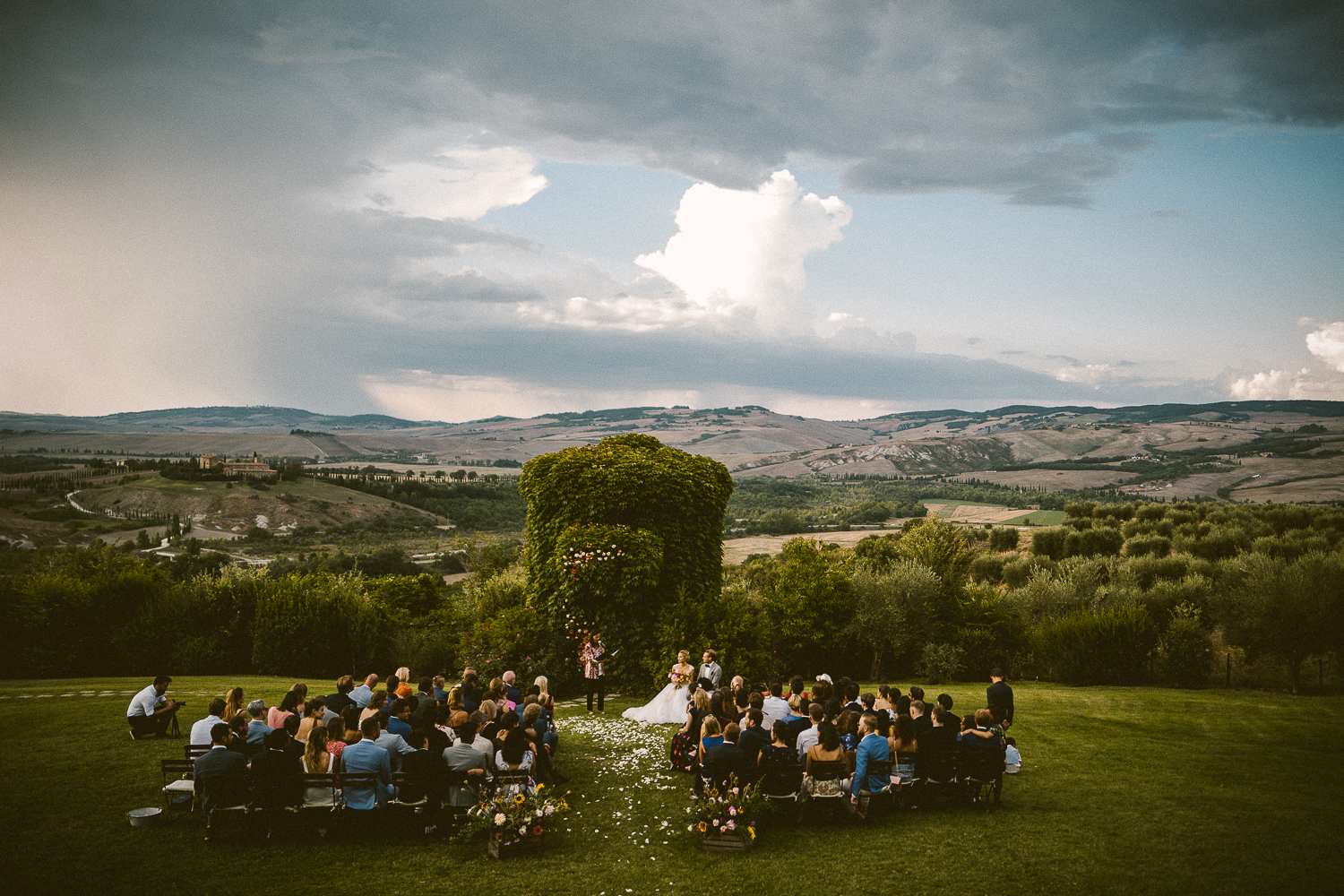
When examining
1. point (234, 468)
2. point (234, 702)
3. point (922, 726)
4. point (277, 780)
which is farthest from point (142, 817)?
point (234, 468)

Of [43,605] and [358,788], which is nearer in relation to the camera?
[358,788]

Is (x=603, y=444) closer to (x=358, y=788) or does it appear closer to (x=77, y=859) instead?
(x=358, y=788)

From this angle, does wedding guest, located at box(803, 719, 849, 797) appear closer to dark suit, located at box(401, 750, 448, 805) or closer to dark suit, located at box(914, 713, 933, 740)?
dark suit, located at box(914, 713, 933, 740)

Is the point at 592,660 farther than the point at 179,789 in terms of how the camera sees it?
Yes

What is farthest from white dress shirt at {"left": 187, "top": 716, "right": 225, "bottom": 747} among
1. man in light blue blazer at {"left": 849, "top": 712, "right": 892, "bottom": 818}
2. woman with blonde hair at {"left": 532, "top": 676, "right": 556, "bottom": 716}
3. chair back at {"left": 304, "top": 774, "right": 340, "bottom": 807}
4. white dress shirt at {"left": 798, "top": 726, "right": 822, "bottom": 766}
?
man in light blue blazer at {"left": 849, "top": 712, "right": 892, "bottom": 818}

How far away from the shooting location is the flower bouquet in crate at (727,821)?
903 cm

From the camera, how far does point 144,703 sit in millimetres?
13148

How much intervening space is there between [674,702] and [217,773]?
9.13m

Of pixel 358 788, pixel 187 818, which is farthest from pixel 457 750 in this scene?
pixel 187 818

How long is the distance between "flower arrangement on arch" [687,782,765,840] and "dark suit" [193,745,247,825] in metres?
5.98

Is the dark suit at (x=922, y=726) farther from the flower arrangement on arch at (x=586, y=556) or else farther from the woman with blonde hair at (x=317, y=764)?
the flower arrangement on arch at (x=586, y=556)

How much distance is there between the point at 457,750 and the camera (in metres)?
9.40

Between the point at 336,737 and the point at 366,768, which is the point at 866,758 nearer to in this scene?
the point at 366,768

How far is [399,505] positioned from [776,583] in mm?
97247
